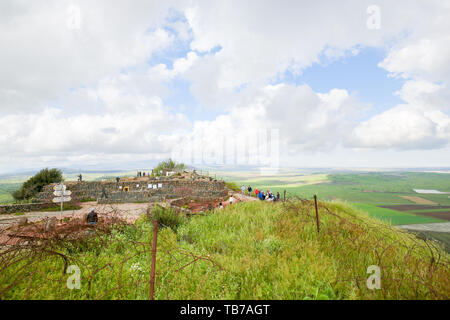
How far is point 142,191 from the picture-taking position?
24.6 m

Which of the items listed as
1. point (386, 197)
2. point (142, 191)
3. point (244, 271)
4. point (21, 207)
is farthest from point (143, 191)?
point (386, 197)

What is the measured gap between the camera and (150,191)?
25.1 meters

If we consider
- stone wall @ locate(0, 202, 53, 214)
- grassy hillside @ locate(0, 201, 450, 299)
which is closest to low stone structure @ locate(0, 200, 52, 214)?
stone wall @ locate(0, 202, 53, 214)

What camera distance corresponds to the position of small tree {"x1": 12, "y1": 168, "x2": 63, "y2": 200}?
95.1 ft

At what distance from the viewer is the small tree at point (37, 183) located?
29000mm

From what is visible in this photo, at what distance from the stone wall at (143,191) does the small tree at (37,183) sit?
5.39 m

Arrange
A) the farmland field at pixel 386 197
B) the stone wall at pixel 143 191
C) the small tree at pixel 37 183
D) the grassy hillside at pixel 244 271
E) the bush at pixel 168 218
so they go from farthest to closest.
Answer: the small tree at pixel 37 183
the farmland field at pixel 386 197
the stone wall at pixel 143 191
the bush at pixel 168 218
the grassy hillside at pixel 244 271

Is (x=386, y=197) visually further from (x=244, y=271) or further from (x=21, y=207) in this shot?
(x=21, y=207)

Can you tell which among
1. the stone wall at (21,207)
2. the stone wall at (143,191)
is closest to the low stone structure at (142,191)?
the stone wall at (143,191)

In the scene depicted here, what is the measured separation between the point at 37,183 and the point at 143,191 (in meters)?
21.3

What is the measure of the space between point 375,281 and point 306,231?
2.88m

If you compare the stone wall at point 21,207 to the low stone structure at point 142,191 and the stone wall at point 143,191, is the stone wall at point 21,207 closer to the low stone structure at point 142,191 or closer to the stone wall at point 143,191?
the stone wall at point 143,191
